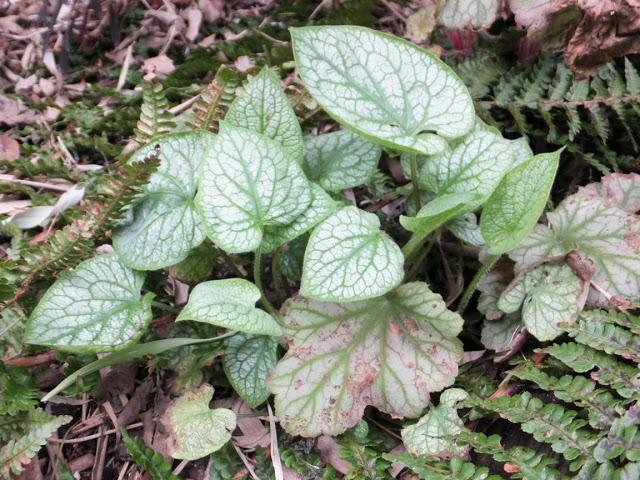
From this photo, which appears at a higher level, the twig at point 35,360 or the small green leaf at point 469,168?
the small green leaf at point 469,168

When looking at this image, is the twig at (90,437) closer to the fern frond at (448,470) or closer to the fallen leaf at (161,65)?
the fern frond at (448,470)

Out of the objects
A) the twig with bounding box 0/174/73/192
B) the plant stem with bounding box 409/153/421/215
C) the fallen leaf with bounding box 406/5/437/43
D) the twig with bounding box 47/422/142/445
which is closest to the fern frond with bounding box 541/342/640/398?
the plant stem with bounding box 409/153/421/215

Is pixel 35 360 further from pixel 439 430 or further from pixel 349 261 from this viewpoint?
pixel 439 430

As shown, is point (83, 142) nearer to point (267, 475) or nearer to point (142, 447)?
point (142, 447)

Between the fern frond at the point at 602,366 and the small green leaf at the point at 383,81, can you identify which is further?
the small green leaf at the point at 383,81

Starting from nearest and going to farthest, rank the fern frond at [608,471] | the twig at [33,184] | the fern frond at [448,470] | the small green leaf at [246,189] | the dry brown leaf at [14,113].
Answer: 1. the fern frond at [608,471]
2. the fern frond at [448,470]
3. the small green leaf at [246,189]
4. the twig at [33,184]
5. the dry brown leaf at [14,113]

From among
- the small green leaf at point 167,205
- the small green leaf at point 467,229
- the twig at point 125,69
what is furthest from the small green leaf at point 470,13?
the twig at point 125,69

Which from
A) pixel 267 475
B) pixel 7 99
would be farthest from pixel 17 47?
pixel 267 475
